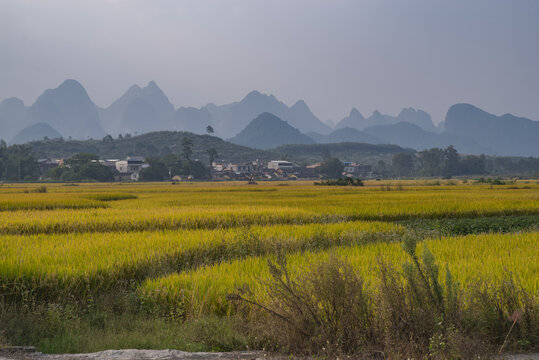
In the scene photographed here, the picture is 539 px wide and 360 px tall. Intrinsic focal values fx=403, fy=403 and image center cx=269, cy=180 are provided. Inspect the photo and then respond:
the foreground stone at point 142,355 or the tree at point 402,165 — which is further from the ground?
the tree at point 402,165

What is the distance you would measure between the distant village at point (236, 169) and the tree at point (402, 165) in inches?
396

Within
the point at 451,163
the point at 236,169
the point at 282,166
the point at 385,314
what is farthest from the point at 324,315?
the point at 451,163

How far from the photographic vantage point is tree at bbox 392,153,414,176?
163000 mm

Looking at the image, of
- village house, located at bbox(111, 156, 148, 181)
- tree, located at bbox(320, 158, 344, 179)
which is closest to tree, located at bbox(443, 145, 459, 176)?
tree, located at bbox(320, 158, 344, 179)

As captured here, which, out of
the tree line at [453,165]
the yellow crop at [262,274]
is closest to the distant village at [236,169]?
the tree line at [453,165]

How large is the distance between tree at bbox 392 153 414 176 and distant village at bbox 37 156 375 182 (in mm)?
10050

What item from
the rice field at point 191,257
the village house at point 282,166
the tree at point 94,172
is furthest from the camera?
the village house at point 282,166

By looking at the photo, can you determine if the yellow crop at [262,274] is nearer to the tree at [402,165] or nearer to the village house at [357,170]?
the village house at [357,170]

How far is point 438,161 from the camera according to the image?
15688 centimetres

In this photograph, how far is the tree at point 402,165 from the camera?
535 feet

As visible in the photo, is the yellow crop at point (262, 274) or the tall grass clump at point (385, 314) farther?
the yellow crop at point (262, 274)

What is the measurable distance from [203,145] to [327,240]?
18880 cm

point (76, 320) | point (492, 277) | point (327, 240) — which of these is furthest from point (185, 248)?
point (492, 277)

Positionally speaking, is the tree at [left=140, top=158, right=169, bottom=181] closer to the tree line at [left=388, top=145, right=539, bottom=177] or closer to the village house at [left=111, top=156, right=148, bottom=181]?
the village house at [left=111, top=156, right=148, bottom=181]
